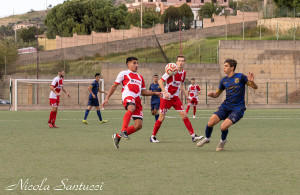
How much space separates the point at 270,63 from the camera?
144 ft

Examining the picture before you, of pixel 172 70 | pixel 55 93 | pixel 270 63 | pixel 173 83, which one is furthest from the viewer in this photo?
pixel 270 63

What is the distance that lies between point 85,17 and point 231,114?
89.9 metres

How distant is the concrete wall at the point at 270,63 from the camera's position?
42875 millimetres

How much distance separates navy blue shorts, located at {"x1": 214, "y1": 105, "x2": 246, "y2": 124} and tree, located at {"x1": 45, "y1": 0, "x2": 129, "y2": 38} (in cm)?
8569

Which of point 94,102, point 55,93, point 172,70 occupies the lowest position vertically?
point 94,102

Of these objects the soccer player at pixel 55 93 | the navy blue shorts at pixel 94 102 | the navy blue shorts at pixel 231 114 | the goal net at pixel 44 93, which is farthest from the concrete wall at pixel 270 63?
the navy blue shorts at pixel 231 114

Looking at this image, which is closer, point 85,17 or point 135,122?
point 135,122

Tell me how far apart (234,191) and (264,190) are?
0.37m

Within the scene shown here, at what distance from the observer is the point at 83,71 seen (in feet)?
167

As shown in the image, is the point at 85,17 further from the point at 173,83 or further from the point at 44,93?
the point at 173,83

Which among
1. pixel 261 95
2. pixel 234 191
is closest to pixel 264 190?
pixel 234 191

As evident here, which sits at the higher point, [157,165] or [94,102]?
[94,102]

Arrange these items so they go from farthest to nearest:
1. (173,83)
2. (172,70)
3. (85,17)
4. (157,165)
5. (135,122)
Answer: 1. (85,17)
2. (173,83)
3. (172,70)
4. (135,122)
5. (157,165)

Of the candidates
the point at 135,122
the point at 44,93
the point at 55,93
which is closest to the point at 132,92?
the point at 135,122
